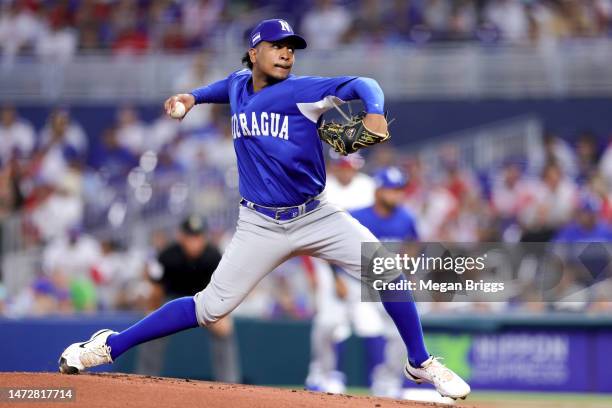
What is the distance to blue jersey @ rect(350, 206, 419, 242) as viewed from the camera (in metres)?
9.53

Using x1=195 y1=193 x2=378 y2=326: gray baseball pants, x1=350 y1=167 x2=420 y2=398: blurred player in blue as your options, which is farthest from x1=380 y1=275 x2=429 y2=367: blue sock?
x1=350 y1=167 x2=420 y2=398: blurred player in blue

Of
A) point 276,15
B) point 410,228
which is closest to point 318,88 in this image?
point 410,228

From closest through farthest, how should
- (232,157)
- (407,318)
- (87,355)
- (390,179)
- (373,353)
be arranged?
1. (407,318)
2. (87,355)
3. (390,179)
4. (373,353)
5. (232,157)

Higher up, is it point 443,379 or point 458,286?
point 458,286

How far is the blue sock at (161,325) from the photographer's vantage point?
20.8 feet

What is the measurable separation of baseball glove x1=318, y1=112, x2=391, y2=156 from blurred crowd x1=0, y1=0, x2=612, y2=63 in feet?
34.8

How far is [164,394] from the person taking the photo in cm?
598

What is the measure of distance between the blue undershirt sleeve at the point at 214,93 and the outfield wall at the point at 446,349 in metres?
4.60

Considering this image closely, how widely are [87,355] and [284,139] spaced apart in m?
1.64

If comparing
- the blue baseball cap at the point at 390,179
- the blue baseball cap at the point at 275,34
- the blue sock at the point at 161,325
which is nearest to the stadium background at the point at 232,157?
the blue baseball cap at the point at 390,179

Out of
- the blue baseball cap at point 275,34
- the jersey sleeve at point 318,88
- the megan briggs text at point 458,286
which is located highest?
the blue baseball cap at point 275,34

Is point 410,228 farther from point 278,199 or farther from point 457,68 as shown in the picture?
point 457,68

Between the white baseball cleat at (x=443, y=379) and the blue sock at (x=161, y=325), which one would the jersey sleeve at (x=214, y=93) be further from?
the white baseball cleat at (x=443, y=379)

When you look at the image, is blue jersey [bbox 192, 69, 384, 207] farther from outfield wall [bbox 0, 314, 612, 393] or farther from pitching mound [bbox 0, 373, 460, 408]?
outfield wall [bbox 0, 314, 612, 393]
